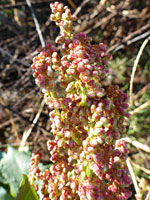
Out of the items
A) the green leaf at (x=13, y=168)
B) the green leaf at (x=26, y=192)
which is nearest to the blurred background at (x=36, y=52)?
the green leaf at (x=13, y=168)

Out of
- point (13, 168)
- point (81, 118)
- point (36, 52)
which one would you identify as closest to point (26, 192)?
point (81, 118)

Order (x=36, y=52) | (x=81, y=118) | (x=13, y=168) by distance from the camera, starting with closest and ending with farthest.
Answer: (x=81, y=118) < (x=13, y=168) < (x=36, y=52)

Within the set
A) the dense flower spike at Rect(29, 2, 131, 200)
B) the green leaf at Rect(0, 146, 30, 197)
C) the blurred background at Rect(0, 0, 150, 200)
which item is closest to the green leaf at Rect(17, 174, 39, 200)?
the dense flower spike at Rect(29, 2, 131, 200)

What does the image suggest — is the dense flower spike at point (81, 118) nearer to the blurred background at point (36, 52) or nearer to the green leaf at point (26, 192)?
the green leaf at point (26, 192)

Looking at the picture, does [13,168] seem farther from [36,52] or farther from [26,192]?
[36,52]

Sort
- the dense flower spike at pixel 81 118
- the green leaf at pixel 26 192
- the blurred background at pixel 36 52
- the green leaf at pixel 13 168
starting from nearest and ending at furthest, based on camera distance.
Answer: the dense flower spike at pixel 81 118 < the green leaf at pixel 26 192 < the green leaf at pixel 13 168 < the blurred background at pixel 36 52

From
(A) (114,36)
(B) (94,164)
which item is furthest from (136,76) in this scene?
(B) (94,164)

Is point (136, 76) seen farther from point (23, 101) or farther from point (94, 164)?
point (94, 164)
